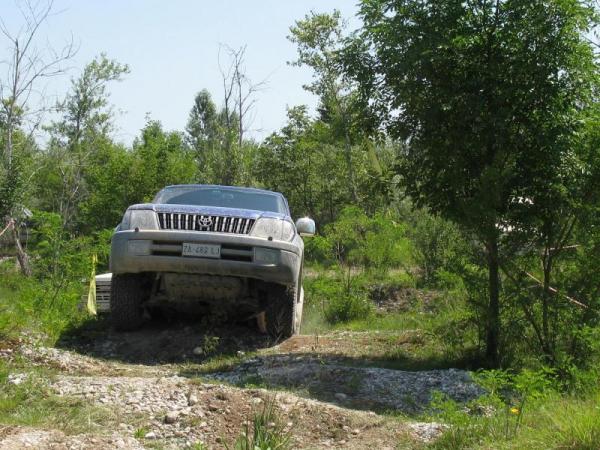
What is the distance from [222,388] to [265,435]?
1.37 metres

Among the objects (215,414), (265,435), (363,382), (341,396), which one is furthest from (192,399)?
(363,382)

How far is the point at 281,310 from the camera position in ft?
31.1

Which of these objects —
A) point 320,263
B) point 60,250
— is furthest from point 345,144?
point 60,250

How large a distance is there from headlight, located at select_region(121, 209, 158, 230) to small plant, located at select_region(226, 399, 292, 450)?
384cm

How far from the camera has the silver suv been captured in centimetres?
873

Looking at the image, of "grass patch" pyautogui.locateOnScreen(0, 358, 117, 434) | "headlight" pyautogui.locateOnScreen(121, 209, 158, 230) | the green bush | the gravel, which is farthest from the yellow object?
the green bush

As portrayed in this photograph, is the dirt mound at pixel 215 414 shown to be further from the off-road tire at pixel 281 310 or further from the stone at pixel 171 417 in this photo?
the off-road tire at pixel 281 310

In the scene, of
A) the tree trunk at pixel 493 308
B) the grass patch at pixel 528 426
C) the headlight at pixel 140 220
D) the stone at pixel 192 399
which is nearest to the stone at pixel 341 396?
the grass patch at pixel 528 426

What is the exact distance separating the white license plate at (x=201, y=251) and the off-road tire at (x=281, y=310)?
1.00 meters

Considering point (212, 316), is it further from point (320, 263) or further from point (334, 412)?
point (320, 263)

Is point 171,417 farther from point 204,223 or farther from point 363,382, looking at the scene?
point 204,223

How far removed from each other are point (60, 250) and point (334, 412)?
22.7 ft

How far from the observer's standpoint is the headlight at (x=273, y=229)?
29.5 feet

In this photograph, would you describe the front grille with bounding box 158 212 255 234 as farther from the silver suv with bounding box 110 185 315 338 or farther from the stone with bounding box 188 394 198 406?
the stone with bounding box 188 394 198 406
